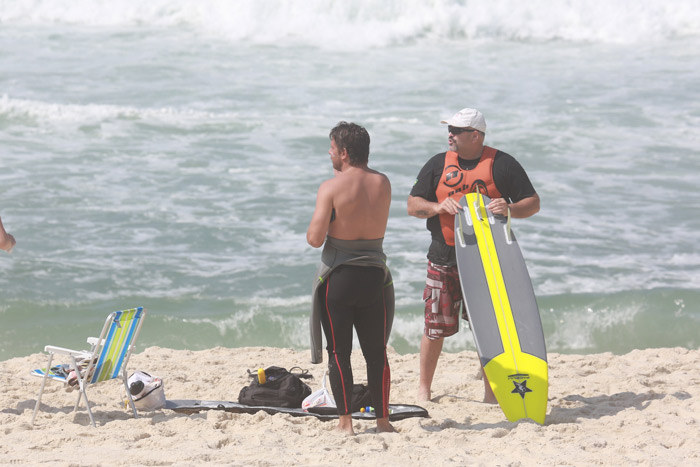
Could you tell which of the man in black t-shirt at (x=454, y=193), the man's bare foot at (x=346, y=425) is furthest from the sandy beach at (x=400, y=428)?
the man in black t-shirt at (x=454, y=193)

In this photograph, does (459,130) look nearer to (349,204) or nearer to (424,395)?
(349,204)

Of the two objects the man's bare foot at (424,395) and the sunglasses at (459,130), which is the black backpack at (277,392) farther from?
the sunglasses at (459,130)

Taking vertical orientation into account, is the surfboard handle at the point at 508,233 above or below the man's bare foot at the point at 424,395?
above

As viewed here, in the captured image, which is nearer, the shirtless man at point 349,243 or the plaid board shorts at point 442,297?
the shirtless man at point 349,243

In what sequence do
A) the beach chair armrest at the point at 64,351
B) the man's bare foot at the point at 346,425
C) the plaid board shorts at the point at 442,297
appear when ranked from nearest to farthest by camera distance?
the man's bare foot at the point at 346,425 < the beach chair armrest at the point at 64,351 < the plaid board shorts at the point at 442,297

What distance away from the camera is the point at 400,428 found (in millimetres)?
4477

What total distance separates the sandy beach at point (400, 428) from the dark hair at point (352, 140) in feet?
4.44

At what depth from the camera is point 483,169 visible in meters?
4.71

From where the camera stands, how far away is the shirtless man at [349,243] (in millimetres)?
4082

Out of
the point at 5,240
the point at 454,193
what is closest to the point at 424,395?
the point at 454,193

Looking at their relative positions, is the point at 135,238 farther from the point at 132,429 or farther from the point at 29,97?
the point at 29,97

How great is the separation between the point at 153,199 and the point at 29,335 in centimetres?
387

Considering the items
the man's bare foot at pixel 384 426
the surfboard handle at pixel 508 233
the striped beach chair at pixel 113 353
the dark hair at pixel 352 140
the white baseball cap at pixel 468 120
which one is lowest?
the man's bare foot at pixel 384 426

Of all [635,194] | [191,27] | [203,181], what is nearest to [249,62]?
[191,27]
